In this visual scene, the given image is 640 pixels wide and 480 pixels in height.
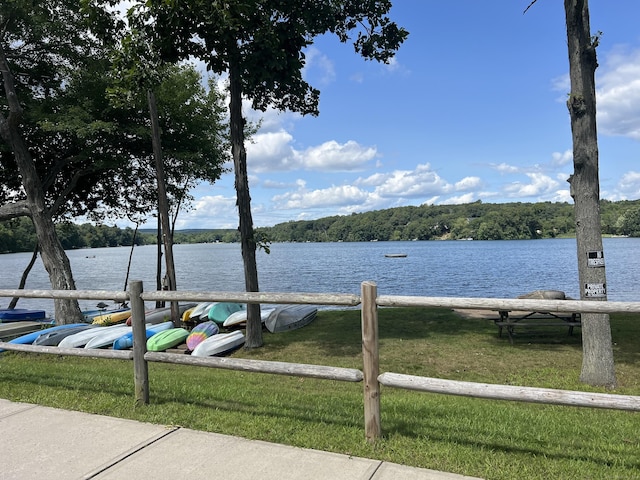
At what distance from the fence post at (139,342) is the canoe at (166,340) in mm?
6858

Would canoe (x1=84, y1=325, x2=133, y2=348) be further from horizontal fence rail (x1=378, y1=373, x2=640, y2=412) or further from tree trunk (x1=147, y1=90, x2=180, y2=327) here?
horizontal fence rail (x1=378, y1=373, x2=640, y2=412)

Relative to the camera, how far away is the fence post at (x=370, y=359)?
4.02 meters

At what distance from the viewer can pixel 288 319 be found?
14.1 meters

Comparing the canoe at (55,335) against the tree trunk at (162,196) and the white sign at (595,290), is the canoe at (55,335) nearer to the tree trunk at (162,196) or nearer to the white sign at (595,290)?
the tree trunk at (162,196)

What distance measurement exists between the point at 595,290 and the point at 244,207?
7706 mm

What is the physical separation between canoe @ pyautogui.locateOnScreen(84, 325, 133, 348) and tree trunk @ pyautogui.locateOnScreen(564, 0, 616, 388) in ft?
35.5

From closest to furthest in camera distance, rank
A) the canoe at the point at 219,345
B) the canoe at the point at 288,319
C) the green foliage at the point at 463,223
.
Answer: the canoe at the point at 219,345 → the canoe at the point at 288,319 → the green foliage at the point at 463,223

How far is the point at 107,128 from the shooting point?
13992 mm

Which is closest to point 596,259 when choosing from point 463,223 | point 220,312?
point 220,312

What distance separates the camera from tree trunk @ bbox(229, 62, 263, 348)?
1146cm

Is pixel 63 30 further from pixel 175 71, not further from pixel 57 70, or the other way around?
pixel 175 71

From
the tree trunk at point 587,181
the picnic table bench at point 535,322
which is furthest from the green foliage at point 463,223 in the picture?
the tree trunk at point 587,181

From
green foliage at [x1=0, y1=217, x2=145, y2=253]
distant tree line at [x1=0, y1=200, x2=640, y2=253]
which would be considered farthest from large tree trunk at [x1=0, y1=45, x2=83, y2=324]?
distant tree line at [x1=0, y1=200, x2=640, y2=253]

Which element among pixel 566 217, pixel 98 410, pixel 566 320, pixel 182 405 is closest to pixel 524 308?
pixel 182 405
